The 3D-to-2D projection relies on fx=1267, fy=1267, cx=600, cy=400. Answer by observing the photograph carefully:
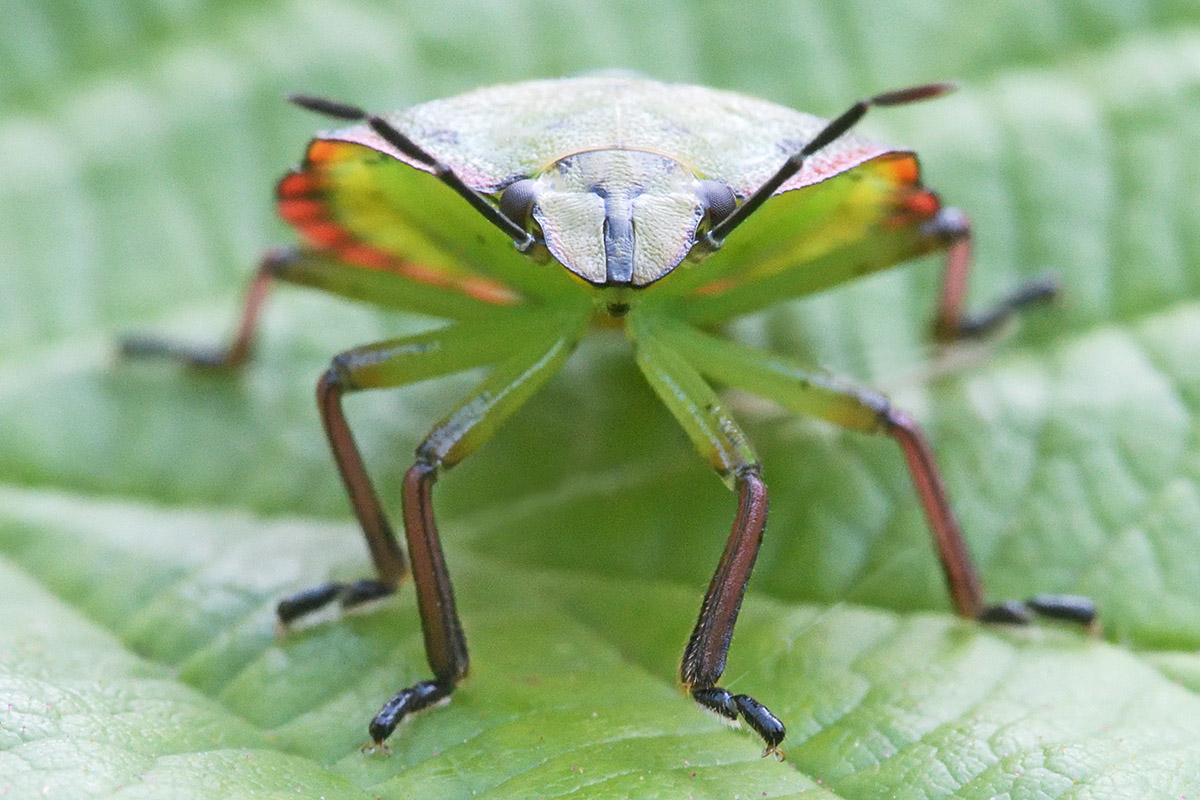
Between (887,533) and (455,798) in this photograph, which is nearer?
(455,798)

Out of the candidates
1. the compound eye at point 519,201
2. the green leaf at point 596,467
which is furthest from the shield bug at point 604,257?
the green leaf at point 596,467

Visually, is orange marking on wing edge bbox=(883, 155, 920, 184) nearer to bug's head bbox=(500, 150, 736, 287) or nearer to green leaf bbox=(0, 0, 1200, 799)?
bug's head bbox=(500, 150, 736, 287)

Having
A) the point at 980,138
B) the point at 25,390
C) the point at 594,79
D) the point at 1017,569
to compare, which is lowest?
the point at 1017,569

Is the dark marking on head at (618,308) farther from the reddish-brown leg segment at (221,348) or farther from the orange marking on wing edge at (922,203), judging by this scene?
the reddish-brown leg segment at (221,348)

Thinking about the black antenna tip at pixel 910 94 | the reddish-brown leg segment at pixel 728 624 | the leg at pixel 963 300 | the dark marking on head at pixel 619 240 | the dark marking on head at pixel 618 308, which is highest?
the black antenna tip at pixel 910 94

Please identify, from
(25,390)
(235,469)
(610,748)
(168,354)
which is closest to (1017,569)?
(610,748)

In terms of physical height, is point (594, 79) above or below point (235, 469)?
above

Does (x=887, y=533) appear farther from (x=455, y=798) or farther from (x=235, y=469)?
(x=235, y=469)
